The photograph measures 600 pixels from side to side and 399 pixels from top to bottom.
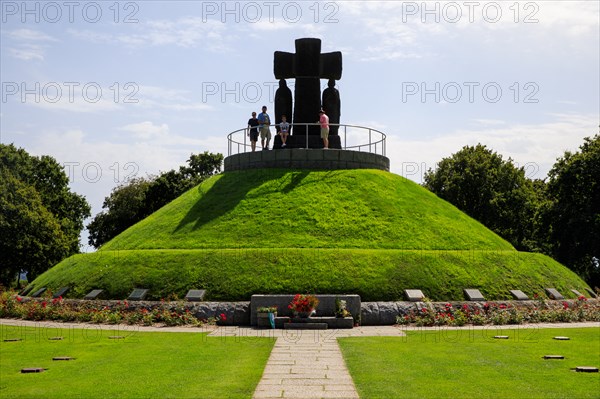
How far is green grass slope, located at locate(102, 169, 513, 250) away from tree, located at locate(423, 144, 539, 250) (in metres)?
31.5

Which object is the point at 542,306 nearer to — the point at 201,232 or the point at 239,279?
the point at 239,279

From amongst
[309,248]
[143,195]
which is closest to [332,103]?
[309,248]

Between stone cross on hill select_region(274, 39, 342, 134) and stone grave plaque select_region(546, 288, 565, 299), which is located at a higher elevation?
stone cross on hill select_region(274, 39, 342, 134)

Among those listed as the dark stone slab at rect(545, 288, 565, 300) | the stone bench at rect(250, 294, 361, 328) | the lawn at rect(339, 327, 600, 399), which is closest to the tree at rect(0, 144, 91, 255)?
the stone bench at rect(250, 294, 361, 328)

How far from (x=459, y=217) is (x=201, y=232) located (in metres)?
15.5

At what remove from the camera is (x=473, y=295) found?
28422mm

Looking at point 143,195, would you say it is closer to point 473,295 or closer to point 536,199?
point 536,199

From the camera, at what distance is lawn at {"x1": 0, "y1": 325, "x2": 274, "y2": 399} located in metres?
13.4

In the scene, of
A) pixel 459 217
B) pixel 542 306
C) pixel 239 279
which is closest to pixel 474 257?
pixel 542 306

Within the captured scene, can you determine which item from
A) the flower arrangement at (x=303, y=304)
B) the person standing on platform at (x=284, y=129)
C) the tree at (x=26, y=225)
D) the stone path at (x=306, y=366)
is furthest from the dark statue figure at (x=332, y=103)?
the tree at (x=26, y=225)

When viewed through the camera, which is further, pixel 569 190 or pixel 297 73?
pixel 569 190

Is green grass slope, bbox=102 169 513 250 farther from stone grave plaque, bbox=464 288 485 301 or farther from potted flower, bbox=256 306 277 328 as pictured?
potted flower, bbox=256 306 277 328

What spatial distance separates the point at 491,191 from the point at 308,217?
41.9 meters

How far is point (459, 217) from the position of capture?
131 ft
